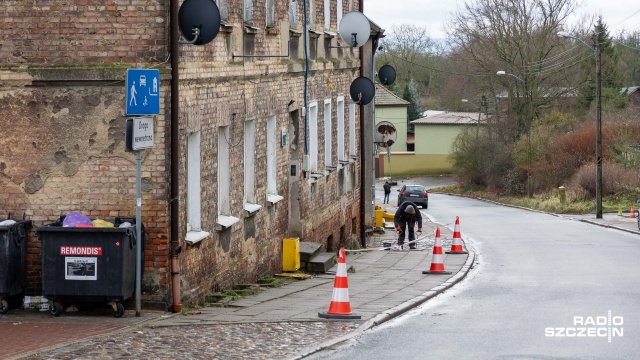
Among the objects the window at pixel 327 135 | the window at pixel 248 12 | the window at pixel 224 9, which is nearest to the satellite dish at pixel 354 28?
the window at pixel 327 135

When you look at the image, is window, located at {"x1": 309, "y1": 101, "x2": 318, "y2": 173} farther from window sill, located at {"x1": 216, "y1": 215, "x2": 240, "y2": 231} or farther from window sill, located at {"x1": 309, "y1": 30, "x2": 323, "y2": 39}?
window sill, located at {"x1": 216, "y1": 215, "x2": 240, "y2": 231}

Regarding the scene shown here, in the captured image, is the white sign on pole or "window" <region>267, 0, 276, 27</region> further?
"window" <region>267, 0, 276, 27</region>

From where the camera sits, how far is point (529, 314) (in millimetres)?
14820

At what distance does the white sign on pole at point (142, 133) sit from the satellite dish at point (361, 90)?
1443cm

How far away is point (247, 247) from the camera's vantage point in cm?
1822

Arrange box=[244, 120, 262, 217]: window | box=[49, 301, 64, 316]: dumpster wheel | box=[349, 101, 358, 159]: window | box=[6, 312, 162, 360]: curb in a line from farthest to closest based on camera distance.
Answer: box=[349, 101, 358, 159]: window, box=[244, 120, 262, 217]: window, box=[49, 301, 64, 316]: dumpster wheel, box=[6, 312, 162, 360]: curb

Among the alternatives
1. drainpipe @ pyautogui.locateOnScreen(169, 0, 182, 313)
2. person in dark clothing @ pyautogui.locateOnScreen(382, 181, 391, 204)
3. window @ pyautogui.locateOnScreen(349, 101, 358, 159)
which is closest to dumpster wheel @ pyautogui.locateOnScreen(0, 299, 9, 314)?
drainpipe @ pyautogui.locateOnScreen(169, 0, 182, 313)

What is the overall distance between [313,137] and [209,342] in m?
13.2

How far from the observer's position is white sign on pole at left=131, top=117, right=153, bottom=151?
1273 cm

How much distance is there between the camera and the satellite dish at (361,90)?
27.3m

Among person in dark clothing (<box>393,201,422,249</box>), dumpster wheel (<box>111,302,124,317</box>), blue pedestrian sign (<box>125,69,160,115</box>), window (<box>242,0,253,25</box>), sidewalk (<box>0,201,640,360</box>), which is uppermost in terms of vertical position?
window (<box>242,0,253,25</box>)

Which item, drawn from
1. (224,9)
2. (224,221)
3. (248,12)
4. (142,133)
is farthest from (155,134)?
(248,12)

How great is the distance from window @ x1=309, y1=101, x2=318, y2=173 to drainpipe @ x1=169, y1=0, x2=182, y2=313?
10.5 meters

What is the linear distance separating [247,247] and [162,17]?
5.48 meters
